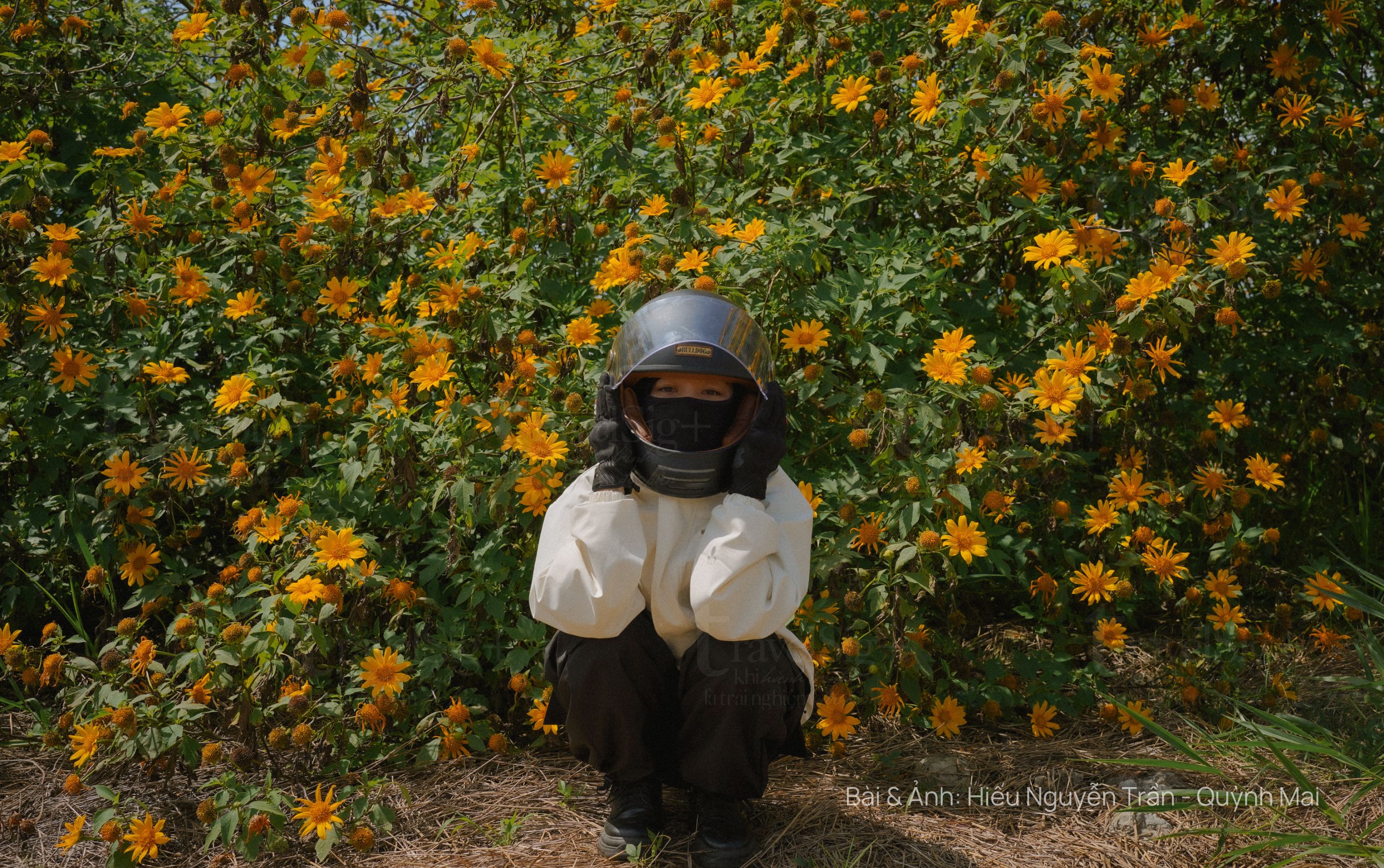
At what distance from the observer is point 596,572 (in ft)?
6.70

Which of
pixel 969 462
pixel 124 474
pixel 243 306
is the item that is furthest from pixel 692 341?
pixel 124 474

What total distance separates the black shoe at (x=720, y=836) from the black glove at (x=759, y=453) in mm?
662

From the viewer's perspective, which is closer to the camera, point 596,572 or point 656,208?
point 596,572

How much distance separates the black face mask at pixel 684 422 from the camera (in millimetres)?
2164

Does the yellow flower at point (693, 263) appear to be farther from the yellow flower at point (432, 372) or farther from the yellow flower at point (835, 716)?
the yellow flower at point (835, 716)

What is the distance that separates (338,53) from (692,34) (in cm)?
106

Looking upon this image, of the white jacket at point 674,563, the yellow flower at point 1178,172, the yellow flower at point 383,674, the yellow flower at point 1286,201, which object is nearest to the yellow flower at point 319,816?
the yellow flower at point 383,674

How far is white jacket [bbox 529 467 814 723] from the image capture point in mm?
2029

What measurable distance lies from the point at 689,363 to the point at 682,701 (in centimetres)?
70

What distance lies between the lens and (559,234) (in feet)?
9.83

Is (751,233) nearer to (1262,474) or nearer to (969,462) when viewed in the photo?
(969,462)

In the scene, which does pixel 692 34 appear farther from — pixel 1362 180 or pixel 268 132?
pixel 1362 180

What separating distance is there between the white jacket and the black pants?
0.17 feet

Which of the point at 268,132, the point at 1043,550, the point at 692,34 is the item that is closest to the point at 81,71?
the point at 268,132
